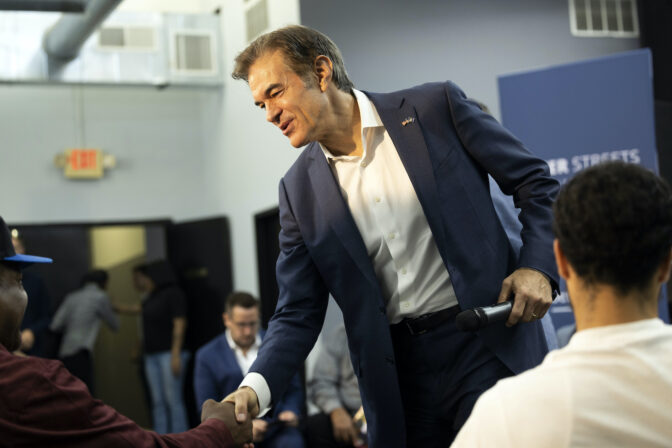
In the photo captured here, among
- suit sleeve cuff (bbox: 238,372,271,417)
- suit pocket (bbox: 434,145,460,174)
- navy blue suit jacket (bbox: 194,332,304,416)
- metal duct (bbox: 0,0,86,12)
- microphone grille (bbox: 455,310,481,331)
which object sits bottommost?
navy blue suit jacket (bbox: 194,332,304,416)

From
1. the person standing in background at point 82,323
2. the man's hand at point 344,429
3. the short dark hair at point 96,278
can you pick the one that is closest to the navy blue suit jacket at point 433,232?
the man's hand at point 344,429

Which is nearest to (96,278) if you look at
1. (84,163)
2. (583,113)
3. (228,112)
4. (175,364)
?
(175,364)

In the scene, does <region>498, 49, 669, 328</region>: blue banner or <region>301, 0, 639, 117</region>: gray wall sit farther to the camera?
<region>301, 0, 639, 117</region>: gray wall

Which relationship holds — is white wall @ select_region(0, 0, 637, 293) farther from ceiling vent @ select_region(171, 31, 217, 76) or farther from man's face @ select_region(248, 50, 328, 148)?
man's face @ select_region(248, 50, 328, 148)

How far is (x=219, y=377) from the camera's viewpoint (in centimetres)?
491

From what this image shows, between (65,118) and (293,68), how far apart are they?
6.51m

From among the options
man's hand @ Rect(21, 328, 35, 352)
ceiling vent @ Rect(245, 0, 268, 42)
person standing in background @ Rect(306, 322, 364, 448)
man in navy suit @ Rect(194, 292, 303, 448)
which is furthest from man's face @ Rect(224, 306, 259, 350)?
ceiling vent @ Rect(245, 0, 268, 42)

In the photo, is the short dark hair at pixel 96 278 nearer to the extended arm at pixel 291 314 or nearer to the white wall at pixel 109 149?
the white wall at pixel 109 149

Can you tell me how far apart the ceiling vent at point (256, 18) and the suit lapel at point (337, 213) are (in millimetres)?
4662

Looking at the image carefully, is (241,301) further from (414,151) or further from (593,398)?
(593,398)

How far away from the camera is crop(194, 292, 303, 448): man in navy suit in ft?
15.5

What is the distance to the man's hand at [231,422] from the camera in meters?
2.06

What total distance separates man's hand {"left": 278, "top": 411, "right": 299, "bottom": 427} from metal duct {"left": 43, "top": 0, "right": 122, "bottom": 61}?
3152mm

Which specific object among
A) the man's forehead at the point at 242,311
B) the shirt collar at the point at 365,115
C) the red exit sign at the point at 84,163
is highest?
the red exit sign at the point at 84,163
